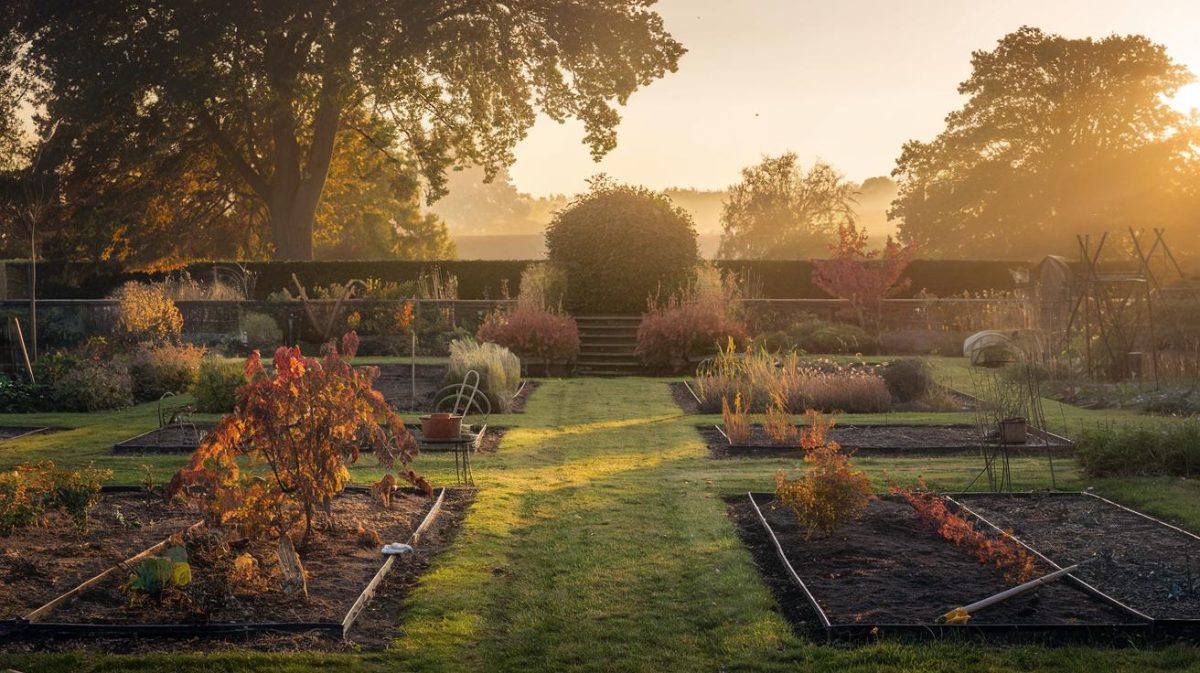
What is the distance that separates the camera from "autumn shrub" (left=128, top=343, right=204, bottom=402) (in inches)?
661

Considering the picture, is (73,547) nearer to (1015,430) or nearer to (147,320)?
(1015,430)

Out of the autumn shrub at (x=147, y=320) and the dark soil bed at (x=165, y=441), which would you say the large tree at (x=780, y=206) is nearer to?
the autumn shrub at (x=147, y=320)

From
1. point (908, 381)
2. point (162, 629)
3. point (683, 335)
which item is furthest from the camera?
point (683, 335)

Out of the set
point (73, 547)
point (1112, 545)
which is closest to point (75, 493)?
point (73, 547)

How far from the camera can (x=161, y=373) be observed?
1684 centimetres

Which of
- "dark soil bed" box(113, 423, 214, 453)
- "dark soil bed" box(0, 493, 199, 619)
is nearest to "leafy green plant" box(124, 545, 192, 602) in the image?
"dark soil bed" box(0, 493, 199, 619)

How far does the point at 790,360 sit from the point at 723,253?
1151 inches

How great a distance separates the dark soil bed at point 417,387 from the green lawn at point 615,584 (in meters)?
3.44

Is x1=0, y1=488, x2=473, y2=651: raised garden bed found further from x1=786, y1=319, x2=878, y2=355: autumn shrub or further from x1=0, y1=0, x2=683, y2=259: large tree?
x1=0, y1=0, x2=683, y2=259: large tree


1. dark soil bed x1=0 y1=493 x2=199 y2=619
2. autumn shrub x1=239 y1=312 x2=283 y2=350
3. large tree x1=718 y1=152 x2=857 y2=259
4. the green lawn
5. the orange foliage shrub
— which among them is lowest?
the green lawn

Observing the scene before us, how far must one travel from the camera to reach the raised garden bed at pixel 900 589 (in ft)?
17.9

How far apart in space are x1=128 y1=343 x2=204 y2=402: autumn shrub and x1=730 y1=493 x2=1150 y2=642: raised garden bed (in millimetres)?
11468

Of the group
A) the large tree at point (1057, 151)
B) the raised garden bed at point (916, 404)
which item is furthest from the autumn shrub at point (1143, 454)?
the large tree at point (1057, 151)

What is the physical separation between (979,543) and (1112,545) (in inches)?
40.4
